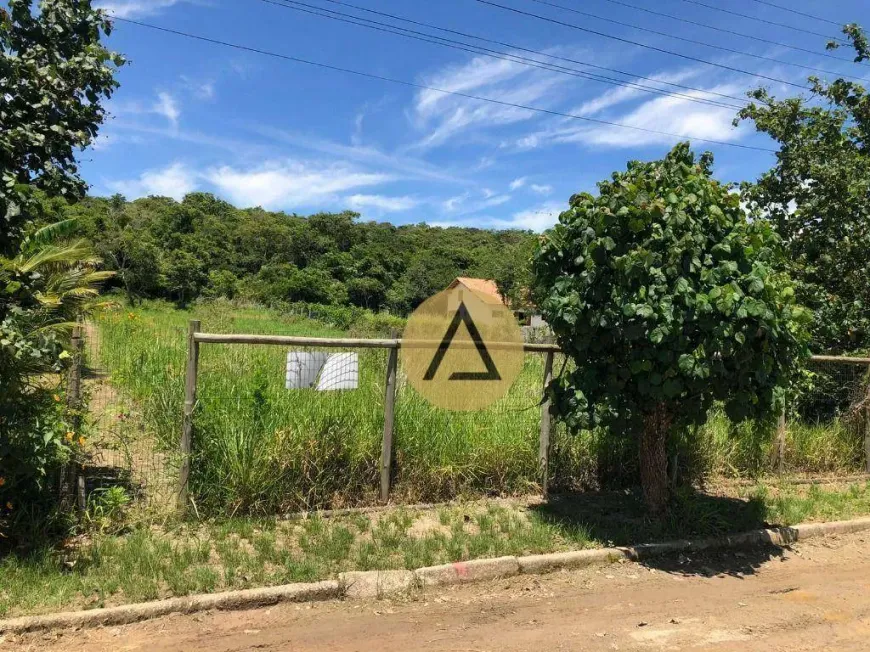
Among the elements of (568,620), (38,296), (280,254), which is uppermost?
(280,254)

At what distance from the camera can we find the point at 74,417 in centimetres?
463

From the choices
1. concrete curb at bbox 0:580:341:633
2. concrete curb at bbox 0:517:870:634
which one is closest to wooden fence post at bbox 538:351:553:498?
concrete curb at bbox 0:517:870:634

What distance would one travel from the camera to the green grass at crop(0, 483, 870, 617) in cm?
392

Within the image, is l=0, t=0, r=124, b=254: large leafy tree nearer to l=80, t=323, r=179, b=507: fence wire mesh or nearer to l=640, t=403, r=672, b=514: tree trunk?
l=80, t=323, r=179, b=507: fence wire mesh

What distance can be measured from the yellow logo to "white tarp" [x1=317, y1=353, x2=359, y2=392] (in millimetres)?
583

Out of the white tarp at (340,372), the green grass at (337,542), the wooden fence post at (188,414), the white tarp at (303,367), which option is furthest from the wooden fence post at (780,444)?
the wooden fence post at (188,414)

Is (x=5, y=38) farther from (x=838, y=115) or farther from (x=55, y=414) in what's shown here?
(x=838, y=115)

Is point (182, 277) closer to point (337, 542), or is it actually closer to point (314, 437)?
point (314, 437)

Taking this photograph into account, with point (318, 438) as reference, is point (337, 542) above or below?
below

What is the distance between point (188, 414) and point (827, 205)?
31.0 feet

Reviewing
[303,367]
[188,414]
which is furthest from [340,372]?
[188,414]

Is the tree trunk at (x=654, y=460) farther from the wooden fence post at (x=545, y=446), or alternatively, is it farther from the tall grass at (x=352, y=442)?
the wooden fence post at (x=545, y=446)

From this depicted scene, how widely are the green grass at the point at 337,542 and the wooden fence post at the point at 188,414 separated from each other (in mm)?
297

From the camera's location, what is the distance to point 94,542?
4.45m
